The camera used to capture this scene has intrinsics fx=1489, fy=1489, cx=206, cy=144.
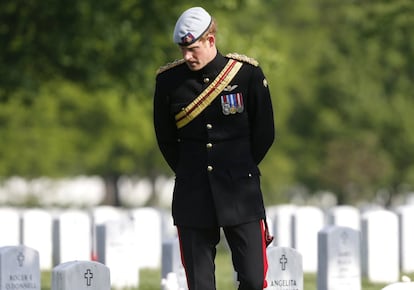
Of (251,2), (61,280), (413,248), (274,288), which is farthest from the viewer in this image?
(251,2)

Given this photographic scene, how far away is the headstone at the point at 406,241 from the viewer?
19969mm

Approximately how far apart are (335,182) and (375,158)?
1.36 metres

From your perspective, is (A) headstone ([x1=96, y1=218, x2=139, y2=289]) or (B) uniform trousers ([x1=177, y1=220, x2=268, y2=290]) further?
(A) headstone ([x1=96, y1=218, x2=139, y2=289])

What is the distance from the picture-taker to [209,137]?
8898mm

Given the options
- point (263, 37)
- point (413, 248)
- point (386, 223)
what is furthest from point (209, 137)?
point (263, 37)

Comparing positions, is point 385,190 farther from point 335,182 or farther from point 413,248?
point 413,248

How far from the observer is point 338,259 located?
48.4 feet

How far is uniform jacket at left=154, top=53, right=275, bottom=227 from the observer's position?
8.89 m

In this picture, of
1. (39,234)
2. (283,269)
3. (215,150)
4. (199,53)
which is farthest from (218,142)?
(39,234)

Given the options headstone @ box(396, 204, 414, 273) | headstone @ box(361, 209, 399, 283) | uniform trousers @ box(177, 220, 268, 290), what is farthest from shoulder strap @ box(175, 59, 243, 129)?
headstone @ box(396, 204, 414, 273)

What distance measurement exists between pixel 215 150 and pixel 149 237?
13333 millimetres

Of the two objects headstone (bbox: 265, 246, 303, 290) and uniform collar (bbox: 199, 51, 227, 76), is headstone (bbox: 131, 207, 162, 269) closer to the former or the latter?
headstone (bbox: 265, 246, 303, 290)

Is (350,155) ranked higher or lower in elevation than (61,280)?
higher

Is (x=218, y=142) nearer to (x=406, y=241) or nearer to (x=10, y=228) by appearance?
(x=406, y=241)
